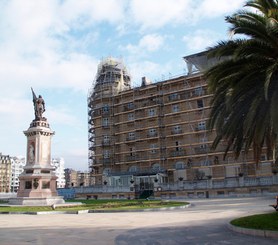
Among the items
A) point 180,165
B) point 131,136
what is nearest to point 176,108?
point 180,165

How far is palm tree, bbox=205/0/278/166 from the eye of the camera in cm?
1268

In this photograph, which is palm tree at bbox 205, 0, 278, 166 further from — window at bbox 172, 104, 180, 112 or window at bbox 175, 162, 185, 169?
window at bbox 172, 104, 180, 112

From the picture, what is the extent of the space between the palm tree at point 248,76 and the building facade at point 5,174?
137 metres

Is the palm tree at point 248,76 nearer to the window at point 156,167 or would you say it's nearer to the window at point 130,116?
the window at point 156,167

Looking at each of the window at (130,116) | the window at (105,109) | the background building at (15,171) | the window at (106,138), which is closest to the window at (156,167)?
the window at (130,116)

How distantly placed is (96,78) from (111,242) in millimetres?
72105

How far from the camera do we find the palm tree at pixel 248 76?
41.6 ft

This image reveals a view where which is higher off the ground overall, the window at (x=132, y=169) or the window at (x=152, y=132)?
the window at (x=152, y=132)

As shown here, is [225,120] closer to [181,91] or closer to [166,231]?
[166,231]

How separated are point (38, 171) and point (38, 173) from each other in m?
0.21

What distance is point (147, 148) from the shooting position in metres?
68.4

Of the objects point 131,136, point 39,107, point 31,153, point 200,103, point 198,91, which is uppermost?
point 198,91

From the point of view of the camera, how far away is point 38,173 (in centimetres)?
3491

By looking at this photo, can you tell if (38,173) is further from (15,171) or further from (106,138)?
(15,171)
